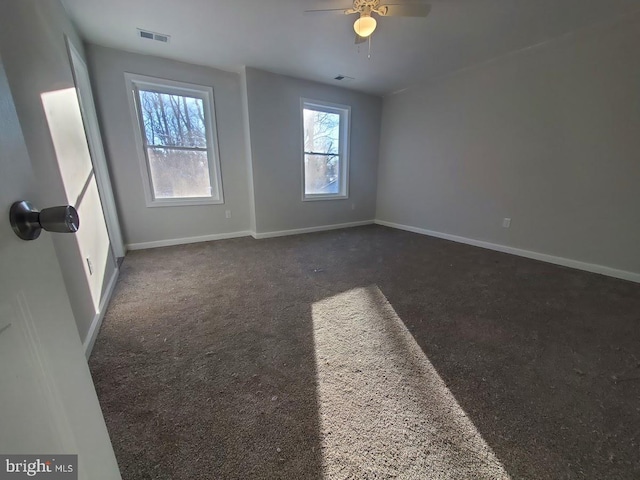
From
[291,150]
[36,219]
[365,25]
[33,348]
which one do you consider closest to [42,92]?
[36,219]

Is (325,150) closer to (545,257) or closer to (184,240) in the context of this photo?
(184,240)

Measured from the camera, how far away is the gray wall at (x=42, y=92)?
3.92 ft

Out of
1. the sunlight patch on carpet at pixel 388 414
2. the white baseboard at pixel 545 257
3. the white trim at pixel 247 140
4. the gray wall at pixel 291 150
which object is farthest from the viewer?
the gray wall at pixel 291 150

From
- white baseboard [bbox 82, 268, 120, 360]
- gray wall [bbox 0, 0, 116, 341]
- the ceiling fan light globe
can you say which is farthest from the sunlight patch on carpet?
the ceiling fan light globe

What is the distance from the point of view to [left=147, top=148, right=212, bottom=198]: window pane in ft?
10.8

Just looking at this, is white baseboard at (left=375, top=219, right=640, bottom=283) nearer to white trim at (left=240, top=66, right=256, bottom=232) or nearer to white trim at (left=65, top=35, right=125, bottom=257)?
white trim at (left=240, top=66, right=256, bottom=232)

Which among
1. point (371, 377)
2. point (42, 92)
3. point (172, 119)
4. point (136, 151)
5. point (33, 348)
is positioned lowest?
point (371, 377)

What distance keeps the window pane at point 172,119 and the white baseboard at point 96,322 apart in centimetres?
196

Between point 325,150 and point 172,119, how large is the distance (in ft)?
7.61

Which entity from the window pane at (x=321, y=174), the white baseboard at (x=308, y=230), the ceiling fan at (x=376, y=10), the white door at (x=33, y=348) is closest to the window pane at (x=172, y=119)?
the white baseboard at (x=308, y=230)

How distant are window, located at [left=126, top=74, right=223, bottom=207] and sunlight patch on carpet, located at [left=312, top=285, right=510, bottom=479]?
9.68ft

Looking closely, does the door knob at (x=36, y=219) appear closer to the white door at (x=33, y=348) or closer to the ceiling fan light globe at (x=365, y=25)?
the white door at (x=33, y=348)

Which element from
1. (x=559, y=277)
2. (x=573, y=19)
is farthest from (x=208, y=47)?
(x=559, y=277)

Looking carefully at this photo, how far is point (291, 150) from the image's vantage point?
3.88 meters
